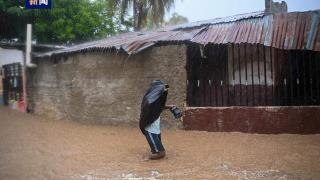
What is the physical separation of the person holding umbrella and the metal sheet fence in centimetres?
255

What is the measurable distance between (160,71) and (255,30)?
2465 millimetres

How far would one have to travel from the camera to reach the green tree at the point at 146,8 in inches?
700

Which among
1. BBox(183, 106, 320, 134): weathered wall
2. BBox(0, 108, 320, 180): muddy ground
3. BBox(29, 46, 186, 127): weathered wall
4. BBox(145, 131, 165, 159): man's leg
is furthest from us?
BBox(29, 46, 186, 127): weathered wall

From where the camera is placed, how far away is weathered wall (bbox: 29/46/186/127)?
30.3 ft

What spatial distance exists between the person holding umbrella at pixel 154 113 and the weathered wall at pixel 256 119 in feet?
7.32

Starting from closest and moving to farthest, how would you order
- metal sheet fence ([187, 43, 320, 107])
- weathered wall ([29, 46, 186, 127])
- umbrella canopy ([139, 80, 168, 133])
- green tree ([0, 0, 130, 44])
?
umbrella canopy ([139, 80, 168, 133])
metal sheet fence ([187, 43, 320, 107])
weathered wall ([29, 46, 186, 127])
green tree ([0, 0, 130, 44])

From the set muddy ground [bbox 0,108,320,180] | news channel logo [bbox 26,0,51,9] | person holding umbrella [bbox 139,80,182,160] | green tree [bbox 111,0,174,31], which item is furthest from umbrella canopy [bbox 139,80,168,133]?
green tree [bbox 111,0,174,31]

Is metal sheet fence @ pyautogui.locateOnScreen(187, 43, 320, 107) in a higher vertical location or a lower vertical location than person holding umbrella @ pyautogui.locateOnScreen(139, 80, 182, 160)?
higher

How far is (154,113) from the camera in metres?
6.48

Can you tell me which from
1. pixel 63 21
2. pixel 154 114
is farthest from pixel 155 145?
pixel 63 21

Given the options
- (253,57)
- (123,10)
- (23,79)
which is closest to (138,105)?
(253,57)

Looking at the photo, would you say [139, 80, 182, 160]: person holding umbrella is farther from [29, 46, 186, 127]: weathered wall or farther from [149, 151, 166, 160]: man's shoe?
Result: [29, 46, 186, 127]: weathered wall

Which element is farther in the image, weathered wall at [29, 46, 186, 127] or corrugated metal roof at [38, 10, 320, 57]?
weathered wall at [29, 46, 186, 127]

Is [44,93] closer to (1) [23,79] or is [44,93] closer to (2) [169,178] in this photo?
(1) [23,79]
